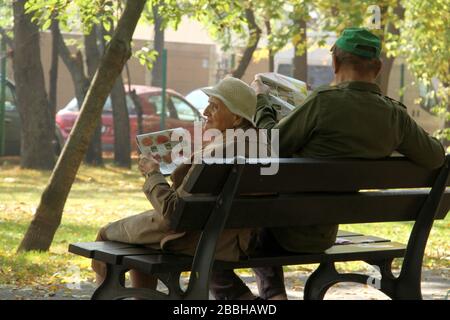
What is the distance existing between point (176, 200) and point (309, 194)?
646 mm

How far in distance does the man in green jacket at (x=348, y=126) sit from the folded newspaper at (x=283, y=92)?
158mm

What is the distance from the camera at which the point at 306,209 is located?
187 inches

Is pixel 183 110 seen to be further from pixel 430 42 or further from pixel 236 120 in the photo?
pixel 236 120

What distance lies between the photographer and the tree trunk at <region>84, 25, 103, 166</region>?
1989cm

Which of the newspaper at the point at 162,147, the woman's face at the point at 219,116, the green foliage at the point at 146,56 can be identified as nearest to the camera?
the newspaper at the point at 162,147

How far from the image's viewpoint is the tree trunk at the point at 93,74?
783 inches

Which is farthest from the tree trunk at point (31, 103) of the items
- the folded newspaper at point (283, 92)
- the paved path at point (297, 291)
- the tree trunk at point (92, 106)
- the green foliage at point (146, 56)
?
the folded newspaper at point (283, 92)

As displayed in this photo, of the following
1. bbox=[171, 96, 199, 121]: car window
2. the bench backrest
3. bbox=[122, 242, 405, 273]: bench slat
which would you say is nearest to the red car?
bbox=[171, 96, 199, 121]: car window

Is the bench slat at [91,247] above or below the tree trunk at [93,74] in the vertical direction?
above

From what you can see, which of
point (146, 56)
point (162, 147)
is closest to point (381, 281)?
point (162, 147)

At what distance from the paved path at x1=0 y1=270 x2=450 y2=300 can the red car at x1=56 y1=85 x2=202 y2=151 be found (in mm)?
15231

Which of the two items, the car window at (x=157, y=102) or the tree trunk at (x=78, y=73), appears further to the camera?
the car window at (x=157, y=102)

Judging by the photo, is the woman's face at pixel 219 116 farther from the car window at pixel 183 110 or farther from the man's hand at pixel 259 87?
the car window at pixel 183 110

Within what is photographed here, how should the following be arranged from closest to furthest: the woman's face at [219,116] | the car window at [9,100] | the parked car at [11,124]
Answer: the woman's face at [219,116]
the parked car at [11,124]
the car window at [9,100]
